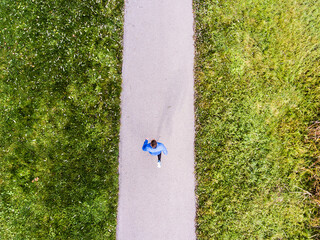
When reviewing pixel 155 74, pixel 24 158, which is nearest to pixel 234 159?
pixel 155 74

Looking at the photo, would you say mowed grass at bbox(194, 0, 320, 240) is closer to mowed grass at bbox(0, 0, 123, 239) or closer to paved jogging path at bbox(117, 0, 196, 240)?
paved jogging path at bbox(117, 0, 196, 240)

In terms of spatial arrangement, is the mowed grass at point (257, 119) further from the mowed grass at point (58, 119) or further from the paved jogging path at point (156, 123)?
the mowed grass at point (58, 119)

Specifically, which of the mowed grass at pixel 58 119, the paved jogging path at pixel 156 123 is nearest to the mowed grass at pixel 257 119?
the paved jogging path at pixel 156 123

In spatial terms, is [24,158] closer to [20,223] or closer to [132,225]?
[20,223]

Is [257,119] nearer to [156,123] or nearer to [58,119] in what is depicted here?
[156,123]

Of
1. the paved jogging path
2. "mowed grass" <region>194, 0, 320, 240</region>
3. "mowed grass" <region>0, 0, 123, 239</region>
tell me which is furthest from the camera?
"mowed grass" <region>194, 0, 320, 240</region>

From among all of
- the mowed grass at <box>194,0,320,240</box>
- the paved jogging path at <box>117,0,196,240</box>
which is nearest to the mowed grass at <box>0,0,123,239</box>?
the paved jogging path at <box>117,0,196,240</box>
